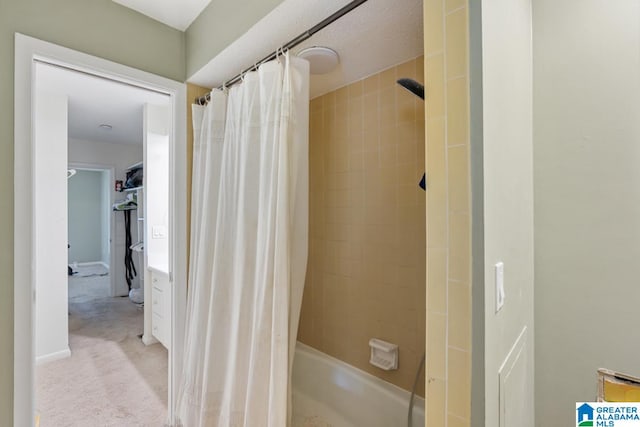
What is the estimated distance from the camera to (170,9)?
61.8 inches

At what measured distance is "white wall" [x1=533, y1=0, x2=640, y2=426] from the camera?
988 millimetres

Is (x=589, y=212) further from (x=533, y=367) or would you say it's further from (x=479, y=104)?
(x=479, y=104)

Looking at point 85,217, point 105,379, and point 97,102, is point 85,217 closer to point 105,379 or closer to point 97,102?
point 97,102

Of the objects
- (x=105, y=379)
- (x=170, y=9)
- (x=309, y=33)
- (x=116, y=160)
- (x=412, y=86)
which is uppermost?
(x=170, y=9)

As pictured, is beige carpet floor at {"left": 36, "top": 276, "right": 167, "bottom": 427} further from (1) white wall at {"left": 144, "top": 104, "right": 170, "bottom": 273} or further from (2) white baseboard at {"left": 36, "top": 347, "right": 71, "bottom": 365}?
(1) white wall at {"left": 144, "top": 104, "right": 170, "bottom": 273}

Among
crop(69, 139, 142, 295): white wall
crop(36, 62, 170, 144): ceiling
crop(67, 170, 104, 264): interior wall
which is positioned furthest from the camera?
crop(67, 170, 104, 264): interior wall

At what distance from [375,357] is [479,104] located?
5.24 ft

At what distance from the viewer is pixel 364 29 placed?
50.3 inches

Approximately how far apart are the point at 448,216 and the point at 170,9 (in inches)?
71.3

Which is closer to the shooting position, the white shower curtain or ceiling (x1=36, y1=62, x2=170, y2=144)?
the white shower curtain

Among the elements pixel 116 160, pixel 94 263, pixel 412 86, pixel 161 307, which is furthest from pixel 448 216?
pixel 94 263

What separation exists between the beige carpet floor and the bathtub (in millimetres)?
893

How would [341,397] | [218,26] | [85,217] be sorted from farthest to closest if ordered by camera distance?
[85,217] → [341,397] → [218,26]

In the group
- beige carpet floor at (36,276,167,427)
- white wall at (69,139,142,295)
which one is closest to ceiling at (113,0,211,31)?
beige carpet floor at (36,276,167,427)
